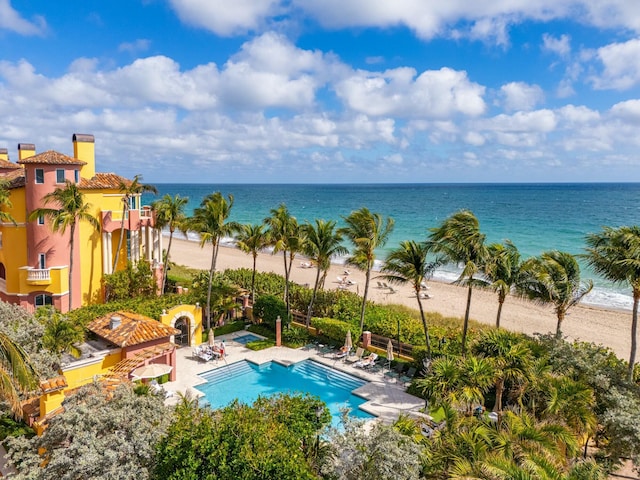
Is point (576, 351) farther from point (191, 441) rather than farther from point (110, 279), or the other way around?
point (110, 279)

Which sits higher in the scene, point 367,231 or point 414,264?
point 367,231

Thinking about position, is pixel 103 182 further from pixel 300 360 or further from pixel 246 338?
pixel 300 360

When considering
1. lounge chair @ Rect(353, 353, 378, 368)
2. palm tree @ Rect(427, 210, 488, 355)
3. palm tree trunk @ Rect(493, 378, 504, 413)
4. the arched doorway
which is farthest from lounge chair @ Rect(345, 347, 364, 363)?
the arched doorway

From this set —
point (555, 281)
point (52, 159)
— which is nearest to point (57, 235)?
point (52, 159)

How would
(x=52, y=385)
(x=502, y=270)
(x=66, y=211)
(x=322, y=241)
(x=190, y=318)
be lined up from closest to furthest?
(x=52, y=385) < (x=502, y=270) < (x=190, y=318) < (x=66, y=211) < (x=322, y=241)

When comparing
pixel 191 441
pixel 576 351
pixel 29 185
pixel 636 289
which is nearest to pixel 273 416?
pixel 191 441

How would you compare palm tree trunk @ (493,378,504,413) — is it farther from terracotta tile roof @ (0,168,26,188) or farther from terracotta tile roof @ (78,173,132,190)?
terracotta tile roof @ (0,168,26,188)

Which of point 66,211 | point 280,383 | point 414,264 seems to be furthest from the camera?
point 66,211
